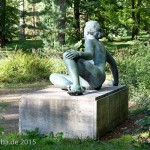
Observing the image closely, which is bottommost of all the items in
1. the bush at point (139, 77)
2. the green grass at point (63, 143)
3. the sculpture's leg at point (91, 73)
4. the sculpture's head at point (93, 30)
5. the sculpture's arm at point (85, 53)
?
the green grass at point (63, 143)

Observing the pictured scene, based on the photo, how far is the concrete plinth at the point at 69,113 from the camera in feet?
22.2

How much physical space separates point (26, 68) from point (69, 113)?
8673 mm

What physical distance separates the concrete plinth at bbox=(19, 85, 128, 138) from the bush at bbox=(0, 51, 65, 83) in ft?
24.6

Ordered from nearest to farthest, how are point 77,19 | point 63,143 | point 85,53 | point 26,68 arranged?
1. point 63,143
2. point 85,53
3. point 26,68
4. point 77,19

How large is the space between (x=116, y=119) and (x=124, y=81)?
313 cm

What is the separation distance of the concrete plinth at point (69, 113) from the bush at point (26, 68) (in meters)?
7.51

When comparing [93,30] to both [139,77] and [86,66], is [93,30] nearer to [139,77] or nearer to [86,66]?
[86,66]

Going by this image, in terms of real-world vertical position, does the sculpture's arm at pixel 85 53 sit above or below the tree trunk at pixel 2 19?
below

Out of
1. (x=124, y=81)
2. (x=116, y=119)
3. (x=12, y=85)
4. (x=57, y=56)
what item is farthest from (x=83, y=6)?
(x=116, y=119)

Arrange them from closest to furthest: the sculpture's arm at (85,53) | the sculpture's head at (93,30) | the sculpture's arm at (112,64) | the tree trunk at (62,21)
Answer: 1. the sculpture's arm at (85,53)
2. the sculpture's head at (93,30)
3. the sculpture's arm at (112,64)
4. the tree trunk at (62,21)

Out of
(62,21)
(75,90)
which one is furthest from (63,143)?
(62,21)

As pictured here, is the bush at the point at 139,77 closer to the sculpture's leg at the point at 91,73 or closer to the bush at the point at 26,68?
the sculpture's leg at the point at 91,73

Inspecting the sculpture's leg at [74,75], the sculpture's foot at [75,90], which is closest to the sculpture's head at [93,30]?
the sculpture's leg at [74,75]

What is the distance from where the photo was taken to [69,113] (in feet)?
22.6
